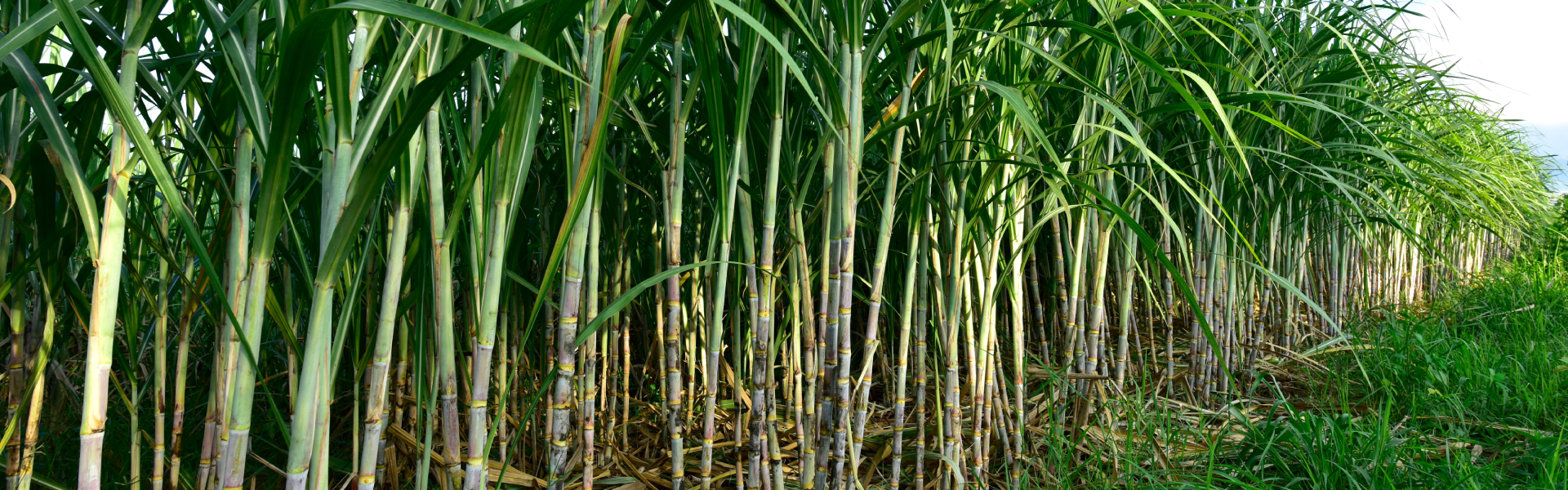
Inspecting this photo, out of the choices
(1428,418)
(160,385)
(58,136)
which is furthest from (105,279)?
(1428,418)

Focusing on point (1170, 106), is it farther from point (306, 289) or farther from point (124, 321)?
point (124, 321)

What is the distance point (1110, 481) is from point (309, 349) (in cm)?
119

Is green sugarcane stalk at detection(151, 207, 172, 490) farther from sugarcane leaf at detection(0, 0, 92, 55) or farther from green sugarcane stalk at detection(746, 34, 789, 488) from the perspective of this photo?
green sugarcane stalk at detection(746, 34, 789, 488)

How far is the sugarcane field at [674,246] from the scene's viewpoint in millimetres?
571

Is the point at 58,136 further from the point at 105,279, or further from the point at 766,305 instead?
the point at 766,305

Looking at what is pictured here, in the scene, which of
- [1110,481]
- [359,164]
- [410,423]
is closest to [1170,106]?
[1110,481]

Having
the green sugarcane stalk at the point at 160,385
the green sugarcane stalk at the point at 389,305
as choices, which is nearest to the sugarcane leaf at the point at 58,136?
the green sugarcane stalk at the point at 389,305

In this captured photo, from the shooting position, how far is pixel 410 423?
1.23 meters

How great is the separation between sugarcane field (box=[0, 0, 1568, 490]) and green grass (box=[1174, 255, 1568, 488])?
1 centimetres

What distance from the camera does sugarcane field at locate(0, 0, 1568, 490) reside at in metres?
0.57

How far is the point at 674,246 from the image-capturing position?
91 cm

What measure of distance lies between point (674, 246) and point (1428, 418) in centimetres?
172

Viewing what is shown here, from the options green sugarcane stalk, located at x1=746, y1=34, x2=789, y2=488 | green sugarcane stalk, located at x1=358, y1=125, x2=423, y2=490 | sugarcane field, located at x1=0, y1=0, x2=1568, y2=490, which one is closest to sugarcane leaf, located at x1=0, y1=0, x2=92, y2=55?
sugarcane field, located at x1=0, y1=0, x2=1568, y2=490

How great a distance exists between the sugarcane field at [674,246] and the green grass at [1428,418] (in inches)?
0.5
